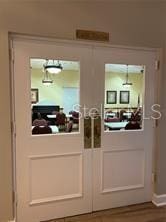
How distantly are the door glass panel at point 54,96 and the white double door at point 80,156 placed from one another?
2.6 inches

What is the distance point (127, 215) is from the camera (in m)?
2.62

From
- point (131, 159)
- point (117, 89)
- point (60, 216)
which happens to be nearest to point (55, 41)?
point (117, 89)

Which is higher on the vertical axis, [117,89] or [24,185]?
[117,89]

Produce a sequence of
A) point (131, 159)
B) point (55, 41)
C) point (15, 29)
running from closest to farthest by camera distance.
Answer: point (15, 29), point (55, 41), point (131, 159)

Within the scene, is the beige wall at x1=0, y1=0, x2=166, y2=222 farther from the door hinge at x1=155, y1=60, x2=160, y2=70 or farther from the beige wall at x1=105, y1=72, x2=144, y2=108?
the beige wall at x1=105, y1=72, x2=144, y2=108

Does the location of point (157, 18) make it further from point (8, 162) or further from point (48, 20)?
point (8, 162)

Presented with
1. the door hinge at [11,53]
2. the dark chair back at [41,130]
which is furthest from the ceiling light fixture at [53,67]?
the dark chair back at [41,130]

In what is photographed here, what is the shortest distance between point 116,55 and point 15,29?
119 centimetres

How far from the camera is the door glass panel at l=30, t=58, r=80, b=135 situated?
2.38m

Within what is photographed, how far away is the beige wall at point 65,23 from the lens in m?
2.17

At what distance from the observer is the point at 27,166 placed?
2.39 m

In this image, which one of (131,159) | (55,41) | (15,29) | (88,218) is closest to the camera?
(15,29)

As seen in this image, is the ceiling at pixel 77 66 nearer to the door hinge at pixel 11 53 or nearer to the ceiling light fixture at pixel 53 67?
the ceiling light fixture at pixel 53 67

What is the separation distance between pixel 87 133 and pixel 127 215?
1.11 metres
